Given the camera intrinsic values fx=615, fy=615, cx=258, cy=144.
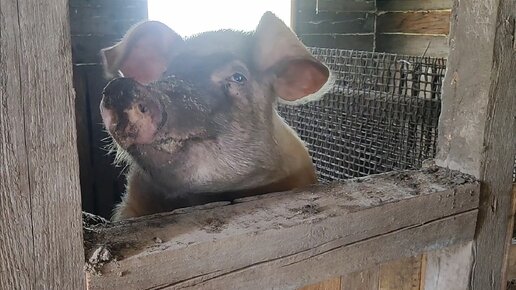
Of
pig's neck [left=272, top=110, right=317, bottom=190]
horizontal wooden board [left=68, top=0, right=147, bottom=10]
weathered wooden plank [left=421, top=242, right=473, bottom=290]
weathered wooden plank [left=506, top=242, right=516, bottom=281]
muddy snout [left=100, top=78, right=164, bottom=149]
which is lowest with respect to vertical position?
weathered wooden plank [left=506, top=242, right=516, bottom=281]

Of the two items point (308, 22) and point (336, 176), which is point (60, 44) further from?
point (308, 22)

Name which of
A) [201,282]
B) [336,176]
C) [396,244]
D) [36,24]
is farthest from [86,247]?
[336,176]

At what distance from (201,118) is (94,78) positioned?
2.30m

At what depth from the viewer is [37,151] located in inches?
28.7

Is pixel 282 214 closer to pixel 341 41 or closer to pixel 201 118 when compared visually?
pixel 201 118

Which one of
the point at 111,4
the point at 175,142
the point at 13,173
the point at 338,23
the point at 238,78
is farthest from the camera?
the point at 338,23

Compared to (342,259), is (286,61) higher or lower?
higher

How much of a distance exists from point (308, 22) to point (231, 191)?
9.43 feet

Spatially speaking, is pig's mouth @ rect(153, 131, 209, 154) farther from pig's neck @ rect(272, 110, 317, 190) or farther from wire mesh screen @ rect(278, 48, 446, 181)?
wire mesh screen @ rect(278, 48, 446, 181)

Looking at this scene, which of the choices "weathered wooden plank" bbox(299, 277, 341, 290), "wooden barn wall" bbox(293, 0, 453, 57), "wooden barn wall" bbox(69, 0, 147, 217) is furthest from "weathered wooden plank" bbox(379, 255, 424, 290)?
"wooden barn wall" bbox(293, 0, 453, 57)

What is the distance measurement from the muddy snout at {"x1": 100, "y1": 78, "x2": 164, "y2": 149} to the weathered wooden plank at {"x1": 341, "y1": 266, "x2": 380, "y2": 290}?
451 mm

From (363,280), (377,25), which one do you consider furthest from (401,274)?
(377,25)

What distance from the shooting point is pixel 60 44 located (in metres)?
0.72

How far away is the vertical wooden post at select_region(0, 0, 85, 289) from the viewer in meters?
0.69
